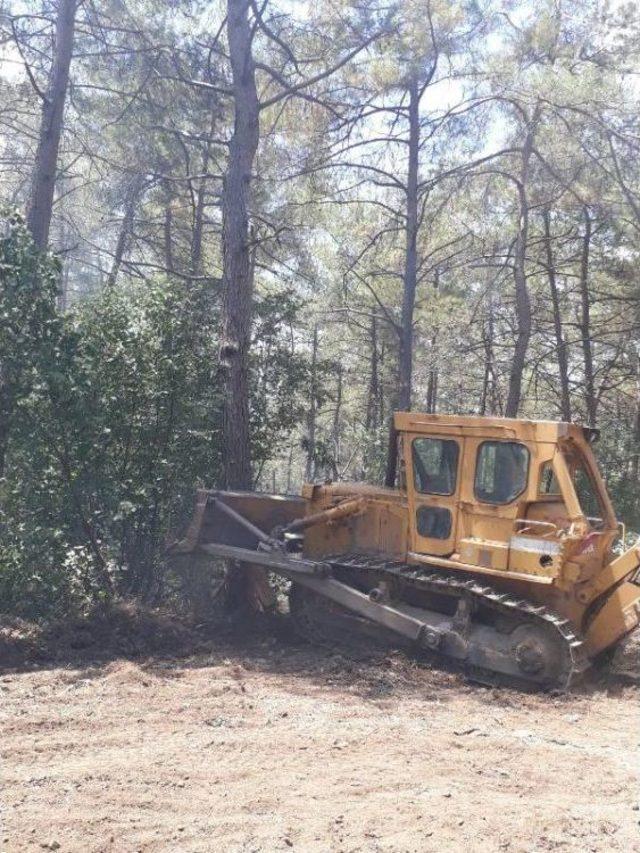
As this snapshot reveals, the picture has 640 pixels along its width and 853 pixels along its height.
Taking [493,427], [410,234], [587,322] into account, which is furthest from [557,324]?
[493,427]

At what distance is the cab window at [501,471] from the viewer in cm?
761

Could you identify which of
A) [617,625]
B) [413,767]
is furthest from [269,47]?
[413,767]

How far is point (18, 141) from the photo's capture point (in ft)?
58.9

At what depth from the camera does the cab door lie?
316 inches

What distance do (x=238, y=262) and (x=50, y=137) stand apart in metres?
2.90

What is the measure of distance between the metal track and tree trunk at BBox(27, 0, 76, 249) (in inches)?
226

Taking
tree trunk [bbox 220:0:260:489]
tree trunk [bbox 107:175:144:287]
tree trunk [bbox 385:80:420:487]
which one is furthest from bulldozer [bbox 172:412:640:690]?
tree trunk [bbox 385:80:420:487]

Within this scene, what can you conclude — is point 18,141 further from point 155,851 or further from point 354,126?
point 155,851

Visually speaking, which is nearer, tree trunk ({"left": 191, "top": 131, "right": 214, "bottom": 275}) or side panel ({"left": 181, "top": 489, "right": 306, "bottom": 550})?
side panel ({"left": 181, "top": 489, "right": 306, "bottom": 550})

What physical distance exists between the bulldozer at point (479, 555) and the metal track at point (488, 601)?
2 cm

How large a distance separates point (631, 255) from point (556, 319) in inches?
81.3

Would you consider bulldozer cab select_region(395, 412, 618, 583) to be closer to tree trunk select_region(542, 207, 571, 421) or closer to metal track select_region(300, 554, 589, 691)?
metal track select_region(300, 554, 589, 691)

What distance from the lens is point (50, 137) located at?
10.6 meters

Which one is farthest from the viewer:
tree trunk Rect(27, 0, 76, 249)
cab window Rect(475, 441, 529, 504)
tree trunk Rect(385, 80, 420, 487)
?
tree trunk Rect(385, 80, 420, 487)
